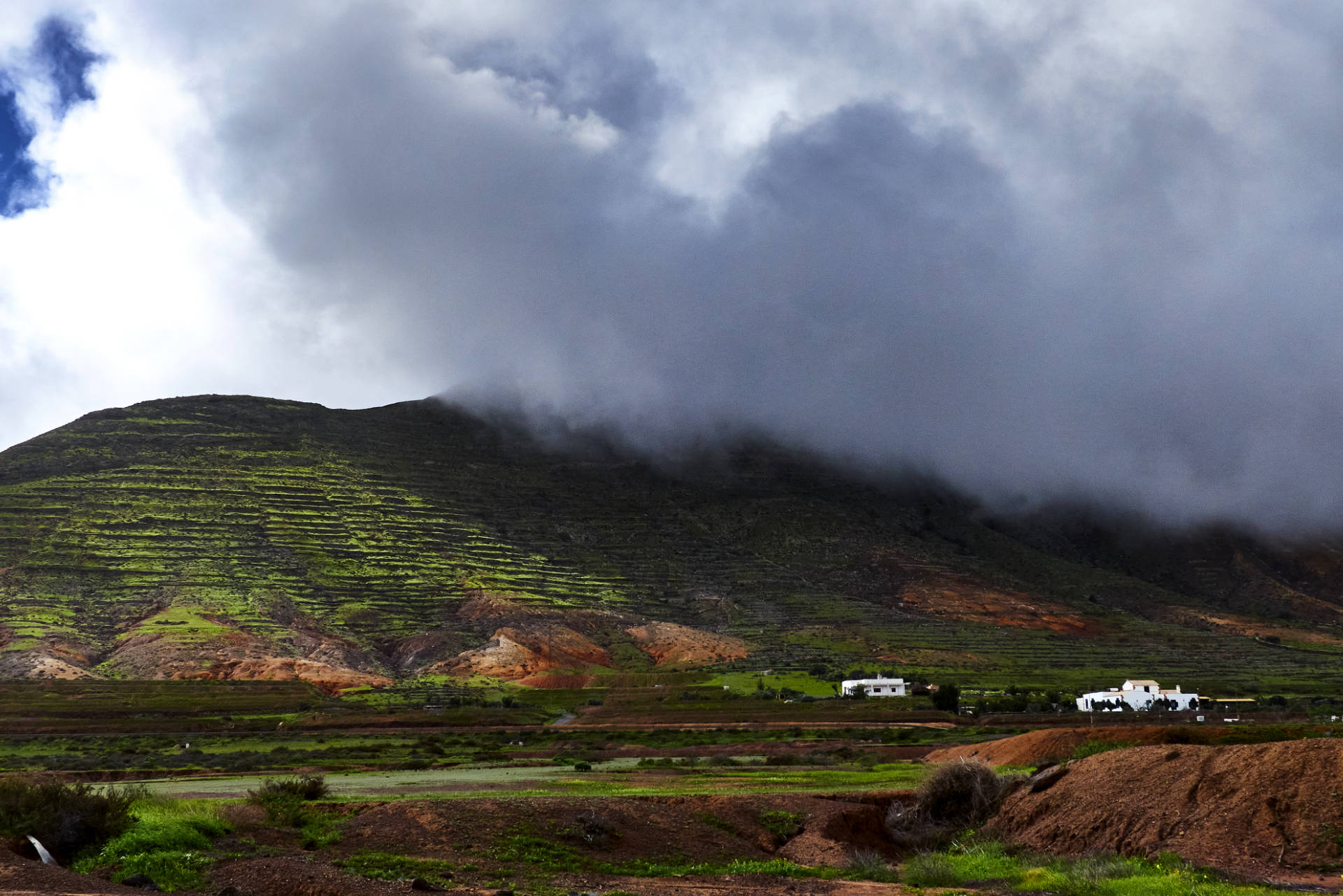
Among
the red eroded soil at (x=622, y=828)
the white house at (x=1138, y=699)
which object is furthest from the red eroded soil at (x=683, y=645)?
the red eroded soil at (x=622, y=828)

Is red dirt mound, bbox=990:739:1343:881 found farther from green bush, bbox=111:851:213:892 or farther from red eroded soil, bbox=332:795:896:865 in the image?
green bush, bbox=111:851:213:892

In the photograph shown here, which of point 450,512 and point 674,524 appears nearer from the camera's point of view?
point 450,512

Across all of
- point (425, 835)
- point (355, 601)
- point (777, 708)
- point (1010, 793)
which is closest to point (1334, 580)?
point (777, 708)

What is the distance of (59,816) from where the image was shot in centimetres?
2125

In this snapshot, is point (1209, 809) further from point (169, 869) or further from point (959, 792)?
point (169, 869)

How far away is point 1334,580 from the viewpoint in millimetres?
188125

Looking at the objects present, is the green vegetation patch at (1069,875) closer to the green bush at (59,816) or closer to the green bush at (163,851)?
the green bush at (163,851)

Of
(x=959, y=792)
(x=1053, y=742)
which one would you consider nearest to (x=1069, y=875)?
(x=959, y=792)

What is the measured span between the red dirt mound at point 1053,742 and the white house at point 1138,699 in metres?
44.9

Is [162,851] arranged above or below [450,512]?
below

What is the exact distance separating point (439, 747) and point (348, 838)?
42.8 meters

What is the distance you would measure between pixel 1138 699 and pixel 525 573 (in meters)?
84.4

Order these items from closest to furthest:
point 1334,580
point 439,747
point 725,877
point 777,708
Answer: point 725,877 < point 439,747 < point 777,708 < point 1334,580

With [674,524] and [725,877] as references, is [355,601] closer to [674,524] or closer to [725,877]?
[674,524]
